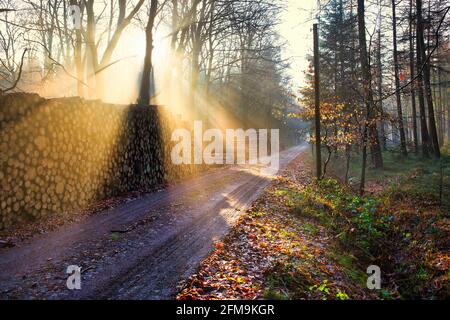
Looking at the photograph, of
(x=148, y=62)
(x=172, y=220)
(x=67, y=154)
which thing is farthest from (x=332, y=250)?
(x=148, y=62)

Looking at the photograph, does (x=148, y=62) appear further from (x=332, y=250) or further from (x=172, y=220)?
(x=332, y=250)

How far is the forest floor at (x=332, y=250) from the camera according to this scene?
5.39 metres

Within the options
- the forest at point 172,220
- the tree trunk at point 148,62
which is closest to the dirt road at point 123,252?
the forest at point 172,220

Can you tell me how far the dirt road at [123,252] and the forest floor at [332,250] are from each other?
18.6 inches

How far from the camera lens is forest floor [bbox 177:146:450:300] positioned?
5.39m

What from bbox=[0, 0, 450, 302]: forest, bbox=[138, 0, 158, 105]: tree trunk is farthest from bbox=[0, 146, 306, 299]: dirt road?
bbox=[138, 0, 158, 105]: tree trunk

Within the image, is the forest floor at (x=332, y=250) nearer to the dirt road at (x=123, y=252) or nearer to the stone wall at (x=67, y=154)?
the dirt road at (x=123, y=252)

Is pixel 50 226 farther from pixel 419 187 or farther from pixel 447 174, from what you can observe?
pixel 447 174

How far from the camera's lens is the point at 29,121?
323 inches

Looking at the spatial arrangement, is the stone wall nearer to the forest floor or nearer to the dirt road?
the dirt road

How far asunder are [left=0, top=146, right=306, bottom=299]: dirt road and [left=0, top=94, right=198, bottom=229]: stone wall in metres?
1.16
